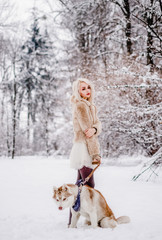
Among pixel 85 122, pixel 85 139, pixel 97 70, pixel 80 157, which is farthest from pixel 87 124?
pixel 97 70

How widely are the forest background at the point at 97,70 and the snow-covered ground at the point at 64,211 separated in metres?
1.30

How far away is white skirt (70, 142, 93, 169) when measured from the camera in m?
3.10

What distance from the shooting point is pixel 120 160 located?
36.4 feet

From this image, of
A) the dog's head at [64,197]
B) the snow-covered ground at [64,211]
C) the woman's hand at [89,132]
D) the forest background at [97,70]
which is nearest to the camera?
the dog's head at [64,197]

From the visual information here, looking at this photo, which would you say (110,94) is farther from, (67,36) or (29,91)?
(29,91)

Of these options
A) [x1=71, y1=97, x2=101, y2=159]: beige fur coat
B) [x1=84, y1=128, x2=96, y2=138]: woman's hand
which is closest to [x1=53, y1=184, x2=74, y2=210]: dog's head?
[x1=71, y1=97, x2=101, y2=159]: beige fur coat

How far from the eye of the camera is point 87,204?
276 cm

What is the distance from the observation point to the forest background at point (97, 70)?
8086mm

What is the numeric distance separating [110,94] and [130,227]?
681 cm

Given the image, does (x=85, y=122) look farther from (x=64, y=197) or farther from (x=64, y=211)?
(x=64, y=211)

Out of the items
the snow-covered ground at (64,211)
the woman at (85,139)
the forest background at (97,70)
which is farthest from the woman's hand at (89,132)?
the forest background at (97,70)

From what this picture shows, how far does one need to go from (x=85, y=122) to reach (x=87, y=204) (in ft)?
3.27

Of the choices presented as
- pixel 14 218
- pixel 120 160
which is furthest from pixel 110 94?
pixel 14 218

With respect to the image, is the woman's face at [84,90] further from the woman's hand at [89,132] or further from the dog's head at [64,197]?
the dog's head at [64,197]
